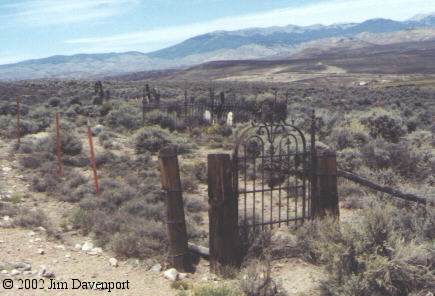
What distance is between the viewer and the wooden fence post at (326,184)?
294 inches

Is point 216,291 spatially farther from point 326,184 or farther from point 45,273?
point 326,184

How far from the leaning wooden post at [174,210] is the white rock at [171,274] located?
0.55ft

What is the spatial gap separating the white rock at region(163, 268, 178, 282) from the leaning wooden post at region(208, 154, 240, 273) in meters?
0.51

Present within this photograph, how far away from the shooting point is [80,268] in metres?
6.89

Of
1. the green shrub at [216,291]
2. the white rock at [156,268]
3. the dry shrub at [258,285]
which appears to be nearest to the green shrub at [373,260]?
the dry shrub at [258,285]

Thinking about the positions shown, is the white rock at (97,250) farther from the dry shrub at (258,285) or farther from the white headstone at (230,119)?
the white headstone at (230,119)

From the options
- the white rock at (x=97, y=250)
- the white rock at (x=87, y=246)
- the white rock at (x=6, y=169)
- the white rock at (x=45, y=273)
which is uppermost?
the white rock at (x=45, y=273)

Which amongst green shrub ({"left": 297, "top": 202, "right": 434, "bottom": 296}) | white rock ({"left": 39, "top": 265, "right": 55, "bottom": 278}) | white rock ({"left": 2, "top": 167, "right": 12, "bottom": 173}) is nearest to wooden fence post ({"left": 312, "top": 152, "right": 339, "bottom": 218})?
green shrub ({"left": 297, "top": 202, "right": 434, "bottom": 296})

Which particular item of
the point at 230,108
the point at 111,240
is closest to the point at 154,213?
the point at 111,240

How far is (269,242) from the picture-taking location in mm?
7316

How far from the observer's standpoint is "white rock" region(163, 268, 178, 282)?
6.58 m

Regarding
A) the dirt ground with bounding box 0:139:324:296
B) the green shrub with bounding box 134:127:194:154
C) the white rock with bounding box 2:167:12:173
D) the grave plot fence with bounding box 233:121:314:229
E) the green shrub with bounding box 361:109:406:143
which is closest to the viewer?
the dirt ground with bounding box 0:139:324:296

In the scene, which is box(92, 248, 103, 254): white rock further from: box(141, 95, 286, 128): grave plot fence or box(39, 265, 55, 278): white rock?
box(141, 95, 286, 128): grave plot fence

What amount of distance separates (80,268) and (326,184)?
12.2 ft
